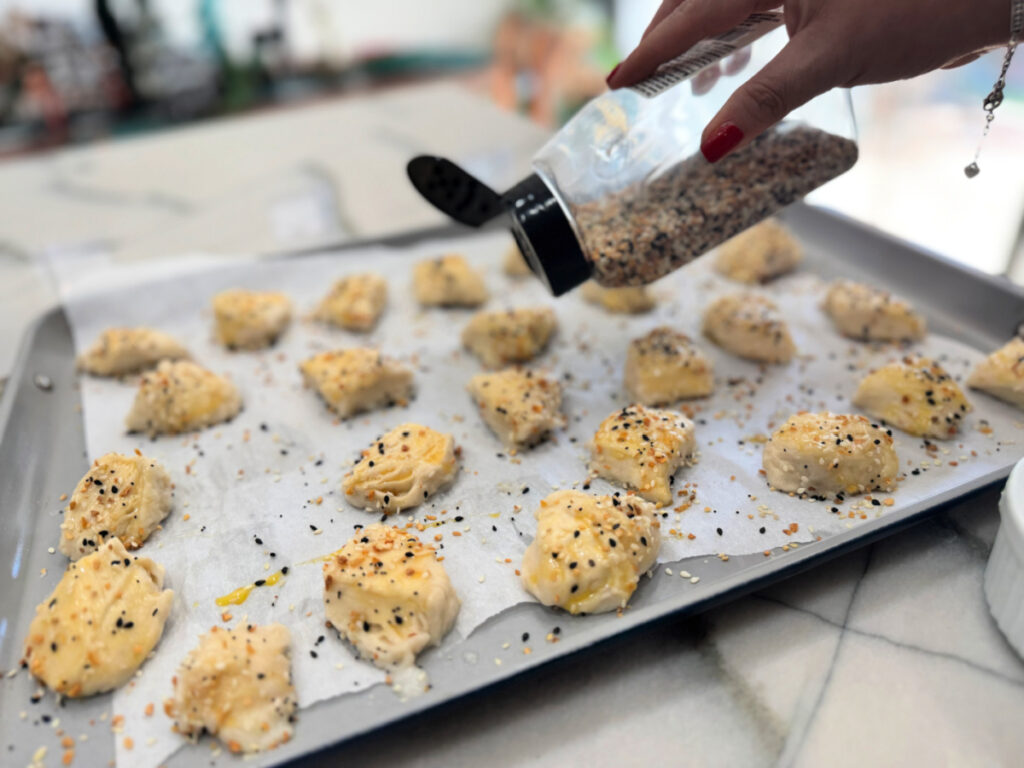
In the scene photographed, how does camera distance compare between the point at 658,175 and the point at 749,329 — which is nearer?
the point at 658,175

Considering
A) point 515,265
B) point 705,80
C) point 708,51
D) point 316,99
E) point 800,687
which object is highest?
point 708,51

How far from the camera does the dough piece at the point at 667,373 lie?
212 centimetres

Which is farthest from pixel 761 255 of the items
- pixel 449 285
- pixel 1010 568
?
pixel 1010 568

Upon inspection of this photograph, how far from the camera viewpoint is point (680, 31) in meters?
1.82

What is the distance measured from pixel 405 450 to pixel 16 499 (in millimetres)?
980

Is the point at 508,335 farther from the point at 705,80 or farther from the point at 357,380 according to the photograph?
the point at 705,80

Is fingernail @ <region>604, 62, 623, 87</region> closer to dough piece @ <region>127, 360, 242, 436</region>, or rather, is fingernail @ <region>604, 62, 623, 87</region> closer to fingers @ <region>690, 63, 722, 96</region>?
fingers @ <region>690, 63, 722, 96</region>

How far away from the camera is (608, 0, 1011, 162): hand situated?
1.42 metres

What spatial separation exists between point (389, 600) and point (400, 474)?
413mm

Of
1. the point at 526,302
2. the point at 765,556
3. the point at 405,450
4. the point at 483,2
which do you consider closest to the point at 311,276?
the point at 526,302

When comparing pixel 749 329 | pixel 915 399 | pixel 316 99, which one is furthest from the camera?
pixel 316 99

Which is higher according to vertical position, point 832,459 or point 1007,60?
point 1007,60

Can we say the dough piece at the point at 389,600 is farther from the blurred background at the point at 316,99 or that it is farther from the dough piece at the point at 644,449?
the blurred background at the point at 316,99

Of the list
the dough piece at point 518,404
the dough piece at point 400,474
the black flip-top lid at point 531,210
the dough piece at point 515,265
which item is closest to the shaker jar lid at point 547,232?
the black flip-top lid at point 531,210
